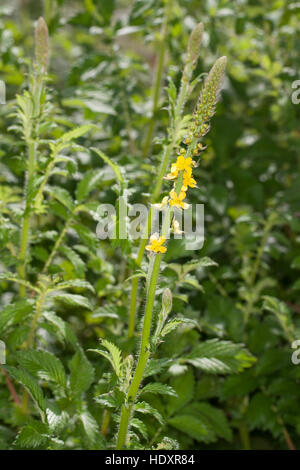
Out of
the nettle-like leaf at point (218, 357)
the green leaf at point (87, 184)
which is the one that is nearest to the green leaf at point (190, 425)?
the nettle-like leaf at point (218, 357)

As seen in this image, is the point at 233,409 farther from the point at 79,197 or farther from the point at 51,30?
the point at 51,30

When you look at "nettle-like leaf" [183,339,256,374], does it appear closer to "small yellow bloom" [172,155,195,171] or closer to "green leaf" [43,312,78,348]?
"green leaf" [43,312,78,348]

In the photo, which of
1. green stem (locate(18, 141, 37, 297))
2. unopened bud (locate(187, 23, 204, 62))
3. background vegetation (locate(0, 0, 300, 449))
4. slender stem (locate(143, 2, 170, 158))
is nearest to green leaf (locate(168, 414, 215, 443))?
background vegetation (locate(0, 0, 300, 449))

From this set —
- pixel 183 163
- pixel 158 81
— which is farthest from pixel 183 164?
pixel 158 81

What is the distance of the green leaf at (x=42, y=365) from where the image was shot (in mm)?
1459

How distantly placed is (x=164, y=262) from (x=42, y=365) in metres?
0.48

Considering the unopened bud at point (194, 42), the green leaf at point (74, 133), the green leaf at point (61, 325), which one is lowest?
the green leaf at point (61, 325)

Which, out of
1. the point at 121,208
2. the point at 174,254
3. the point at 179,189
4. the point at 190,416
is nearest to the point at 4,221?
the point at 121,208

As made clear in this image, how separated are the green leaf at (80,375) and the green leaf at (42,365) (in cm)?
4

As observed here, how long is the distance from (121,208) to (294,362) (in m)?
0.88

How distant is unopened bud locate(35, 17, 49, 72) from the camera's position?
4.53ft

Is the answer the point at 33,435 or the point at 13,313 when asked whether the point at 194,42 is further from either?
the point at 33,435

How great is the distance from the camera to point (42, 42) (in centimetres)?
140

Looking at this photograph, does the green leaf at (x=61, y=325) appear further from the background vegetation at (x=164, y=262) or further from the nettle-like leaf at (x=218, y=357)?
the nettle-like leaf at (x=218, y=357)
